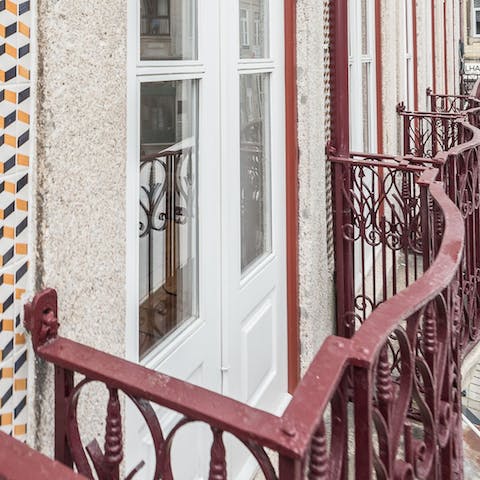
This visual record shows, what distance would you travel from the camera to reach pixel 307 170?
309 centimetres

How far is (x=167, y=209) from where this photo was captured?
207cm

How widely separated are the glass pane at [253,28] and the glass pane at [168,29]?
17.3 inches

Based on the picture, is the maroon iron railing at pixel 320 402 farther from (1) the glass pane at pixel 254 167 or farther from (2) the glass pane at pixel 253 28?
(2) the glass pane at pixel 253 28

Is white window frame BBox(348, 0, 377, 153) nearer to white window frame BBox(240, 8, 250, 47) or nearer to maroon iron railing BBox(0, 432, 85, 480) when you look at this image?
Answer: white window frame BBox(240, 8, 250, 47)

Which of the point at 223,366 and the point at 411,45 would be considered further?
the point at 411,45

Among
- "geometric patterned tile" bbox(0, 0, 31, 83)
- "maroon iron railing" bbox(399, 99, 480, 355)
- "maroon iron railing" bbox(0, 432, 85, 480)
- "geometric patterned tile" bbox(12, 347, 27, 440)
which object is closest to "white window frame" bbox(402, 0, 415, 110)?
"maroon iron railing" bbox(399, 99, 480, 355)

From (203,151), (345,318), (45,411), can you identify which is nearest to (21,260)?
(45,411)

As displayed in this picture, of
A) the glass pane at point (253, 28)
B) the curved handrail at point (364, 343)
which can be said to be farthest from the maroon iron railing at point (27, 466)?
the glass pane at point (253, 28)

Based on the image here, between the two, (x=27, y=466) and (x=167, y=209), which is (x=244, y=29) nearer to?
(x=167, y=209)

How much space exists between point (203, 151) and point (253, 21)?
2.63ft

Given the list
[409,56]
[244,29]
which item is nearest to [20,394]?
[244,29]

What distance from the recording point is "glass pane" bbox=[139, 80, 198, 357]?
1.90 meters

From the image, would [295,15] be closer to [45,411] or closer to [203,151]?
[203,151]

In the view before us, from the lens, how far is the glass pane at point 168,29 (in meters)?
1.85
